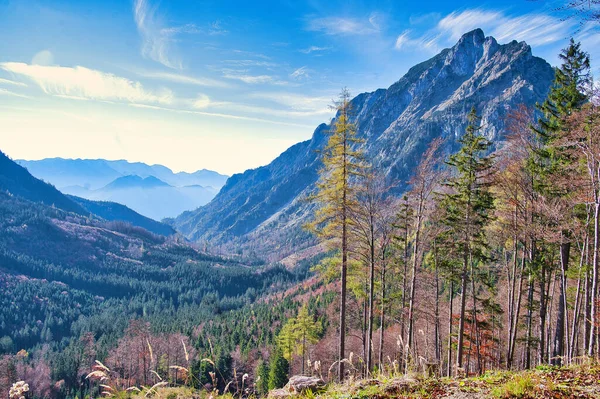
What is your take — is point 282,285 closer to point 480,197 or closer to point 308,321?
point 308,321

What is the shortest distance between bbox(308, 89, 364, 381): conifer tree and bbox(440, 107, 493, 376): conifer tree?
15.8ft

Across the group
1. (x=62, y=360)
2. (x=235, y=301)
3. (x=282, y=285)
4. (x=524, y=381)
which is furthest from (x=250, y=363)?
(x=282, y=285)

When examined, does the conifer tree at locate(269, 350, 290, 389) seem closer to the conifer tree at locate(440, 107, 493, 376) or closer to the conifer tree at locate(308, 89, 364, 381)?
the conifer tree at locate(308, 89, 364, 381)

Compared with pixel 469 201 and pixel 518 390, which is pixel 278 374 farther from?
pixel 518 390

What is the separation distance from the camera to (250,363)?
186 ft

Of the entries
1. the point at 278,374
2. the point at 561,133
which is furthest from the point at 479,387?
the point at 278,374

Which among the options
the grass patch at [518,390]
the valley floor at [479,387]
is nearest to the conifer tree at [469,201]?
the valley floor at [479,387]

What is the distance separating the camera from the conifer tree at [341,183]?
15859 mm

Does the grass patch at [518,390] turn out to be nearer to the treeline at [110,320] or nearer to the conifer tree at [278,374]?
the treeline at [110,320]

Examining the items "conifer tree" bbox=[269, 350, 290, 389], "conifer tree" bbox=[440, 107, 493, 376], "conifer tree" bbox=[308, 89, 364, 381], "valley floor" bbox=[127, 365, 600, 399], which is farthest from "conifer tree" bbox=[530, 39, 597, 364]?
"conifer tree" bbox=[269, 350, 290, 389]

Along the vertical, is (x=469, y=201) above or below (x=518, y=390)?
above

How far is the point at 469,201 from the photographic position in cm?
1652

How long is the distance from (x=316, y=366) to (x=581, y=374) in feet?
17.1

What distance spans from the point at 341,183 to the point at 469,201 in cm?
652
